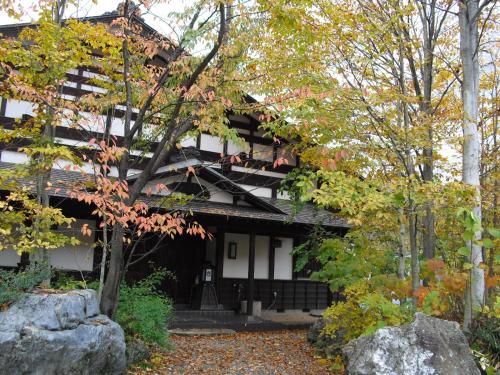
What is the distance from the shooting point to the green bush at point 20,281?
5965mm

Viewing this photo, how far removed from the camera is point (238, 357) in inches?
352

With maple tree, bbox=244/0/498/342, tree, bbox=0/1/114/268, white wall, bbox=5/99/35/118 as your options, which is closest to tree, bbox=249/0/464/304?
maple tree, bbox=244/0/498/342

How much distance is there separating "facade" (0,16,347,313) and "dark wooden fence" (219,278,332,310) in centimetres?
3

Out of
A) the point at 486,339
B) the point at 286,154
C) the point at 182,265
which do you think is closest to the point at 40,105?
the point at 486,339

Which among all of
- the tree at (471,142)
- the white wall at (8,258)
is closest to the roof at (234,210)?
the white wall at (8,258)

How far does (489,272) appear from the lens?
26.2ft

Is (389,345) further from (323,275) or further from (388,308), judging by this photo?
(323,275)

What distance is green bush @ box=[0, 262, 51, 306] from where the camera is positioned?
5965mm

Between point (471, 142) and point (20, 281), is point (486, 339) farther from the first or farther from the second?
point (20, 281)

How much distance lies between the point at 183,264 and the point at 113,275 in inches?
289

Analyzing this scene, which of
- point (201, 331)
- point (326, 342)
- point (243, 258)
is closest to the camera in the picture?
point (326, 342)

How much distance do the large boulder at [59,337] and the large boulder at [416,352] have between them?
3.46 meters

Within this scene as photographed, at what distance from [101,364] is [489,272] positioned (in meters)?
6.72

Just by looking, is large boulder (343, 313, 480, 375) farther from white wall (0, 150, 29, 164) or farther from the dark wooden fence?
white wall (0, 150, 29, 164)
